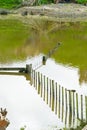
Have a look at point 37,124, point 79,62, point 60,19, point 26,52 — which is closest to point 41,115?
point 37,124

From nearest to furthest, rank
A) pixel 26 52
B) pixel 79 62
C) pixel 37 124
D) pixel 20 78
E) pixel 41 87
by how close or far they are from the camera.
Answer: pixel 37 124 → pixel 41 87 → pixel 20 78 → pixel 79 62 → pixel 26 52

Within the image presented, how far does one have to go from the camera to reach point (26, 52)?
37.8 meters

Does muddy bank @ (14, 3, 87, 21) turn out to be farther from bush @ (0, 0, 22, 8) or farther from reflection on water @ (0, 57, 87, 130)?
reflection on water @ (0, 57, 87, 130)

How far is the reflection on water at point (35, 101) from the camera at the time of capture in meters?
18.0

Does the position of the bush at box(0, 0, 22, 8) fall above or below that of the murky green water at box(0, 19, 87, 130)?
below

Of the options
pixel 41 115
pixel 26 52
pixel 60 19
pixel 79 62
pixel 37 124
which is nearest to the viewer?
pixel 37 124

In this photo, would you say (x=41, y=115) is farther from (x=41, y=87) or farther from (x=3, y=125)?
(x=3, y=125)

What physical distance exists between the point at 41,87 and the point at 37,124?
521 cm

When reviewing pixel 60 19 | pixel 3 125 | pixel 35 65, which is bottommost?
pixel 60 19

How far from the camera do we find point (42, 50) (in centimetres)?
3838

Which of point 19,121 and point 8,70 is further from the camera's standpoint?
point 8,70

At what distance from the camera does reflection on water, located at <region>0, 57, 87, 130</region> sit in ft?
59.2

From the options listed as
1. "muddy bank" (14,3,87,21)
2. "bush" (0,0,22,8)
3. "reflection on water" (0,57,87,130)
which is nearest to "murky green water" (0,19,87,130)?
"reflection on water" (0,57,87,130)

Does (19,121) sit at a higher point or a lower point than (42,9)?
higher
